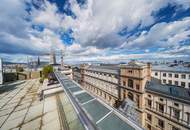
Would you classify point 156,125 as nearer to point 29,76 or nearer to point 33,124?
point 33,124

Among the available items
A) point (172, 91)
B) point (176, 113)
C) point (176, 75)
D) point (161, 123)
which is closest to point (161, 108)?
point (176, 113)

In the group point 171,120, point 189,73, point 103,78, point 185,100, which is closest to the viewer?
point 185,100

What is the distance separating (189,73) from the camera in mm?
28250

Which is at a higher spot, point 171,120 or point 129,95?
point 129,95

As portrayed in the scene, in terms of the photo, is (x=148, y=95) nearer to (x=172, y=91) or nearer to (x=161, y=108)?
(x=161, y=108)

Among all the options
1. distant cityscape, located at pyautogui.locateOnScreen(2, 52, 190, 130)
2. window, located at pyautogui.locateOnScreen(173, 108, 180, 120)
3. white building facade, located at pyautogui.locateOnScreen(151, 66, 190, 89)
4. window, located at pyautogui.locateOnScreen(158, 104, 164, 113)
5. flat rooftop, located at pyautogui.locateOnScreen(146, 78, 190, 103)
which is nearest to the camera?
flat rooftop, located at pyautogui.locateOnScreen(146, 78, 190, 103)

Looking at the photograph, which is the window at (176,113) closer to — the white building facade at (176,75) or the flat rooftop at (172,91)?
the flat rooftop at (172,91)

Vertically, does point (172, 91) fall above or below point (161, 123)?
above

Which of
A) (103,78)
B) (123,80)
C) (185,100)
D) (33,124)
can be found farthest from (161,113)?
(33,124)

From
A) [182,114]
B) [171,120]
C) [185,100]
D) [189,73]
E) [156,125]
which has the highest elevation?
[189,73]

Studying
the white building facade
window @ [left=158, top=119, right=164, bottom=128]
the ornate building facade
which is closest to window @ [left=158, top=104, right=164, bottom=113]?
the ornate building facade

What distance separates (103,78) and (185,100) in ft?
67.0

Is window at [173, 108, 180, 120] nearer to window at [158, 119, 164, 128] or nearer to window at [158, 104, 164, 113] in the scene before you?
window at [158, 104, 164, 113]

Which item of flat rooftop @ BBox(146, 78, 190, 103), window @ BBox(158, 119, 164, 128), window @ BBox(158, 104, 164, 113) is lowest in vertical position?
window @ BBox(158, 119, 164, 128)
